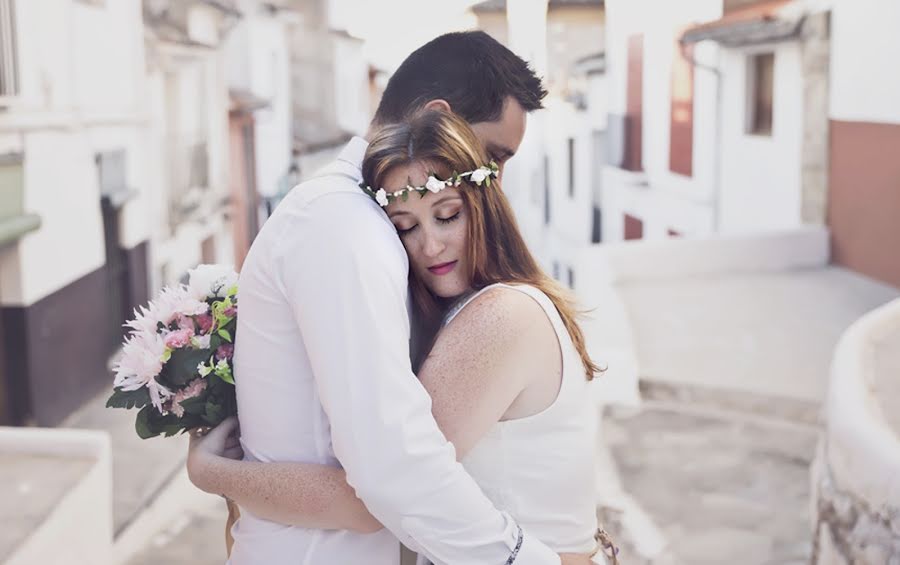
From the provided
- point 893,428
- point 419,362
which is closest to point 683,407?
point 893,428

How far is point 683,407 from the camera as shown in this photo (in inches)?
248

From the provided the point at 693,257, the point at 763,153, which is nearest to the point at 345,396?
the point at 693,257

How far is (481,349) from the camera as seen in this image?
1611mm

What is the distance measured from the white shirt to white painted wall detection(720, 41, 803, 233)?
945 cm

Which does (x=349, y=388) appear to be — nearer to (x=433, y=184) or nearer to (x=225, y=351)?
(x=433, y=184)

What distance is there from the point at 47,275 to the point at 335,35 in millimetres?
16207

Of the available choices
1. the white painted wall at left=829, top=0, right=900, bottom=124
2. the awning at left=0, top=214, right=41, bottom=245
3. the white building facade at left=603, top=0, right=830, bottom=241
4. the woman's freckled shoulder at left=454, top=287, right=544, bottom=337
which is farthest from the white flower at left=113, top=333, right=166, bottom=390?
the white building facade at left=603, top=0, right=830, bottom=241

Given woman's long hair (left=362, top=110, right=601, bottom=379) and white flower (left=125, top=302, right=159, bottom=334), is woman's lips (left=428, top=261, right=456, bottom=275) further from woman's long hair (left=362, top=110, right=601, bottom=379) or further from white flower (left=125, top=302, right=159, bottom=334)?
white flower (left=125, top=302, right=159, bottom=334)

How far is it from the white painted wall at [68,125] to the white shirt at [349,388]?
6.54 m

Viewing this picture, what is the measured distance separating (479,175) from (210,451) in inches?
25.6

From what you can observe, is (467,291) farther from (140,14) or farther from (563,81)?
(563,81)

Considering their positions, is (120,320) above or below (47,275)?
below

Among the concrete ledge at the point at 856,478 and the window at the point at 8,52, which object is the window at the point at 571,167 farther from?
the concrete ledge at the point at 856,478

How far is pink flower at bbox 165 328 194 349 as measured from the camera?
1.86 m
